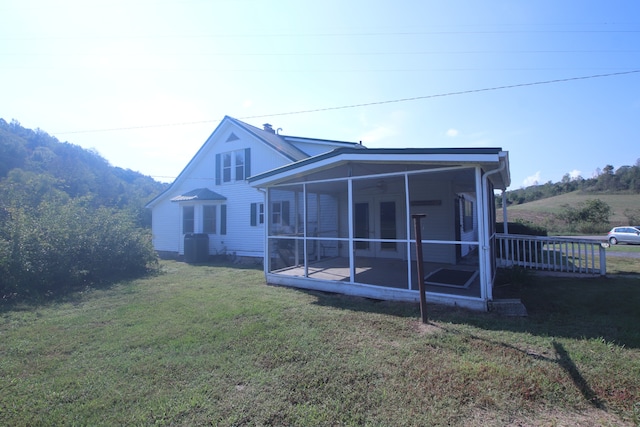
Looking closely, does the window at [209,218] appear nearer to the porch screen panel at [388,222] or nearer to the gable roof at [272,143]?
the gable roof at [272,143]

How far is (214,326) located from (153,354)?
3.49ft

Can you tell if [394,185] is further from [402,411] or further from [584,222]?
[584,222]

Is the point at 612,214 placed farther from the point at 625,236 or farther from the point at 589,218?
the point at 625,236

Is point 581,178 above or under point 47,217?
above

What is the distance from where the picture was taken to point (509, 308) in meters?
5.12

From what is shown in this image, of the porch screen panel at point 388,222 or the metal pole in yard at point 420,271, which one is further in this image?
the porch screen panel at point 388,222

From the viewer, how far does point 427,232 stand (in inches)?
408

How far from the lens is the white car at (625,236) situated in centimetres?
2052

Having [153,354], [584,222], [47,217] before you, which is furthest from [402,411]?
[584,222]

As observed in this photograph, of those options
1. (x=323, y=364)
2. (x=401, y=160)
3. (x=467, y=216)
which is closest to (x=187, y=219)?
(x=401, y=160)

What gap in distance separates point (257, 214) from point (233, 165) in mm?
2810


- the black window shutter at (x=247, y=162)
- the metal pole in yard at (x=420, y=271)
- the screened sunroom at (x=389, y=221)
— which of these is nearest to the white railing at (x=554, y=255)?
the screened sunroom at (x=389, y=221)

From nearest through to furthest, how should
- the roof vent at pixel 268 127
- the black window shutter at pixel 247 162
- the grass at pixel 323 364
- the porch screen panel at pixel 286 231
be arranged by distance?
the grass at pixel 323 364, the porch screen panel at pixel 286 231, the black window shutter at pixel 247 162, the roof vent at pixel 268 127

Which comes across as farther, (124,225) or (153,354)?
(124,225)
